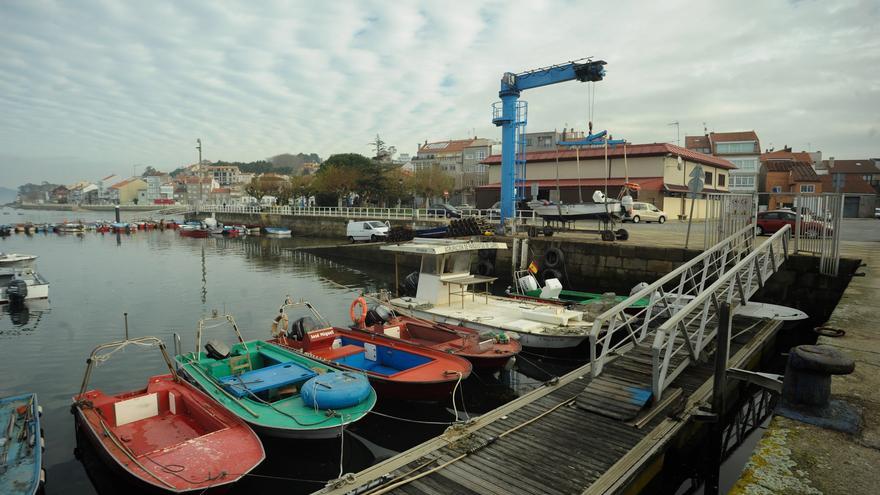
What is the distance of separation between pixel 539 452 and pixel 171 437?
5.87 metres

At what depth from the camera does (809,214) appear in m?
15.6

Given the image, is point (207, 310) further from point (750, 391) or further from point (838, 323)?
point (838, 323)

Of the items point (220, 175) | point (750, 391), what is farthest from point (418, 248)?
point (220, 175)

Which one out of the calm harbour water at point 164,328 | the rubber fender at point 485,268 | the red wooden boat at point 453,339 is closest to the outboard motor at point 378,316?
the red wooden boat at point 453,339

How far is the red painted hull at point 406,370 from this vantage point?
9359 millimetres

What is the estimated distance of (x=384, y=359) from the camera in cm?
1148

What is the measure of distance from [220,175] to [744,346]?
18672 cm

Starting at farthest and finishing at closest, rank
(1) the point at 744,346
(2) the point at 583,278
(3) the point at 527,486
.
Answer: (2) the point at 583,278 < (1) the point at 744,346 < (3) the point at 527,486

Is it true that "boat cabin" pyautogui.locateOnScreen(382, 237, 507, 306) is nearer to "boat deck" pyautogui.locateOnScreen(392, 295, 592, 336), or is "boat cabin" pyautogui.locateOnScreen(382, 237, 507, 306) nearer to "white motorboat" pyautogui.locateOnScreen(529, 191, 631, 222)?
"boat deck" pyautogui.locateOnScreen(392, 295, 592, 336)

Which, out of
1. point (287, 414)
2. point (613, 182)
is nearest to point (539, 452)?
point (287, 414)

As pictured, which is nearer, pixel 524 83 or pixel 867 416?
pixel 867 416

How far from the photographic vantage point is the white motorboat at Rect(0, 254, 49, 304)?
794 inches

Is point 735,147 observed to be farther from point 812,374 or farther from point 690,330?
point 812,374

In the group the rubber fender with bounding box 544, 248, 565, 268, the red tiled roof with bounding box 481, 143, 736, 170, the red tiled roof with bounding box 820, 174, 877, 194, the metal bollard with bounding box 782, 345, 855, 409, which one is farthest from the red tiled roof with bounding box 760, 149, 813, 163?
the metal bollard with bounding box 782, 345, 855, 409
